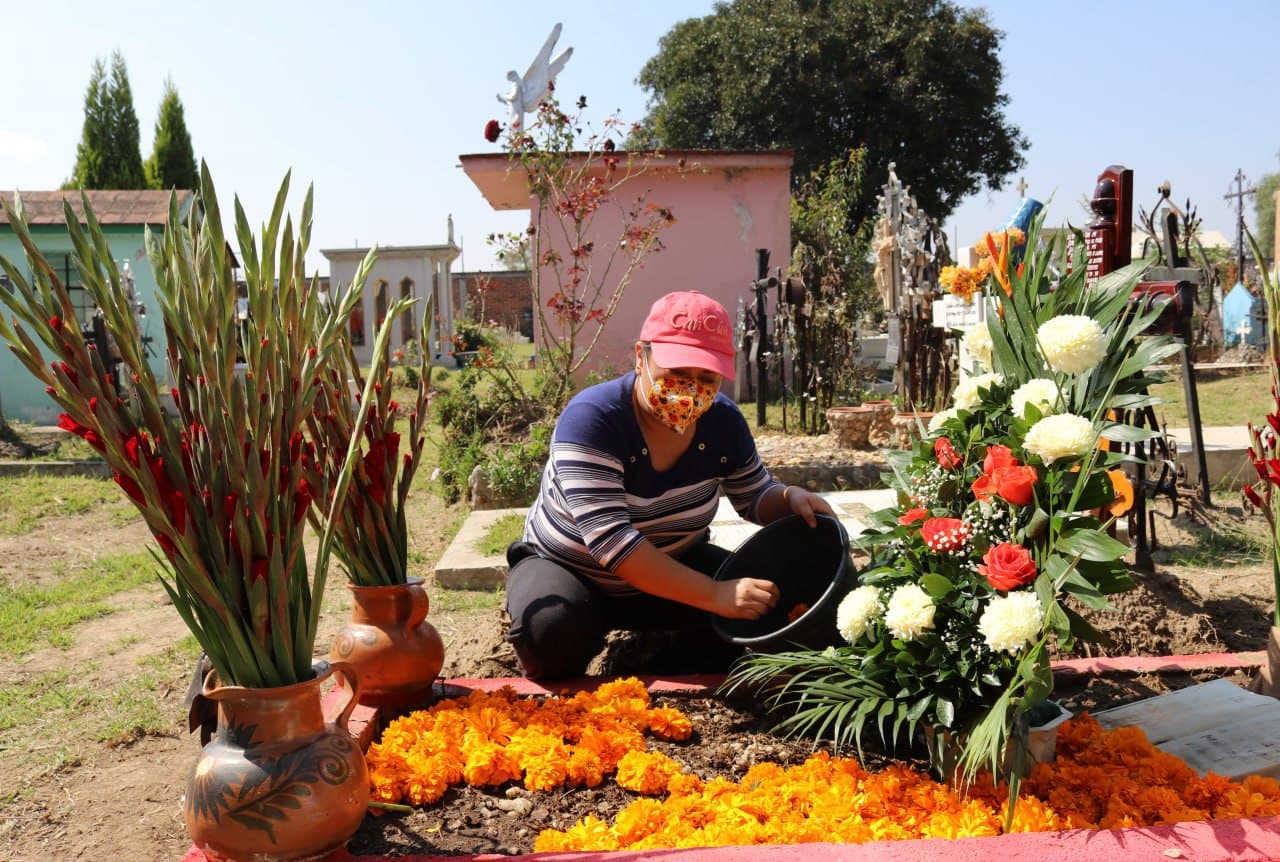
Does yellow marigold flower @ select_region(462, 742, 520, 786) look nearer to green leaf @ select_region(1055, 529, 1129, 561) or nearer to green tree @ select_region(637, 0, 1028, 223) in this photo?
green leaf @ select_region(1055, 529, 1129, 561)

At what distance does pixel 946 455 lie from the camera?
2.21 meters

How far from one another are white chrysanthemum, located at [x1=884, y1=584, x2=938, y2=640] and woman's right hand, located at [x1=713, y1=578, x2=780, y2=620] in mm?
444

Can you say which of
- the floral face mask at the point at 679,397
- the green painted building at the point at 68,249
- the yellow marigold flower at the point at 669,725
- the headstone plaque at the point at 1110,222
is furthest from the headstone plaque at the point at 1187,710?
the green painted building at the point at 68,249

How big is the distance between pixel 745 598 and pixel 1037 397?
828 mm

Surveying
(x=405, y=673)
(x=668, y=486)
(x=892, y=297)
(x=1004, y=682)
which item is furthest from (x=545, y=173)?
(x=1004, y=682)

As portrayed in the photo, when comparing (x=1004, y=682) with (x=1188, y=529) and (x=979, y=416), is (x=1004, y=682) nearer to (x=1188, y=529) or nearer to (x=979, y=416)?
(x=979, y=416)

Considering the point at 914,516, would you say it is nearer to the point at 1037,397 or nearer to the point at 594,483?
the point at 1037,397

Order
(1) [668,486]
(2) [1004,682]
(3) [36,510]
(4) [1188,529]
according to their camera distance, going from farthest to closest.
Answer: (3) [36,510]
(4) [1188,529]
(1) [668,486]
(2) [1004,682]

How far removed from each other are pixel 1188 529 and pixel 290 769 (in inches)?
199

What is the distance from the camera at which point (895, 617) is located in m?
1.99

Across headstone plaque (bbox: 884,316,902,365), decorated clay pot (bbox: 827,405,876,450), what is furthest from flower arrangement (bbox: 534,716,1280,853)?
headstone plaque (bbox: 884,316,902,365)

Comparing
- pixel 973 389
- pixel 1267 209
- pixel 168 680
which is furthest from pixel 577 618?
pixel 1267 209

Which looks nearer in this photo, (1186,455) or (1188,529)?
(1188,529)

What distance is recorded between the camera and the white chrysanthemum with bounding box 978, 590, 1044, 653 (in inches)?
70.9
